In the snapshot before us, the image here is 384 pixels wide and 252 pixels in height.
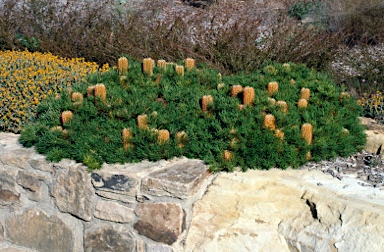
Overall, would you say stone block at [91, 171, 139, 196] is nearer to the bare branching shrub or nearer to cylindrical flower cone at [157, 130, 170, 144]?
cylindrical flower cone at [157, 130, 170, 144]

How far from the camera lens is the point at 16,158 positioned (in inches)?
138

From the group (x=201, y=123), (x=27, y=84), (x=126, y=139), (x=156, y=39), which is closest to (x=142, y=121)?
(x=126, y=139)

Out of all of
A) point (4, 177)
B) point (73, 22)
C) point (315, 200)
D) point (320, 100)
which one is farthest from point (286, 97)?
point (73, 22)

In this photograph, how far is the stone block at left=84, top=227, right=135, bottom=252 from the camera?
3.24 metres

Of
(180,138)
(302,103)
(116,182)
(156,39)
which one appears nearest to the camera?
(116,182)

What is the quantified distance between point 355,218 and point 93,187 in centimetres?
157

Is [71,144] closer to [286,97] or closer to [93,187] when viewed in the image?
[93,187]

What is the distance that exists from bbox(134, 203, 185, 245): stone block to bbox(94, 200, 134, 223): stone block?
0.20 ft

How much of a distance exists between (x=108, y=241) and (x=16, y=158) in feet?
2.81

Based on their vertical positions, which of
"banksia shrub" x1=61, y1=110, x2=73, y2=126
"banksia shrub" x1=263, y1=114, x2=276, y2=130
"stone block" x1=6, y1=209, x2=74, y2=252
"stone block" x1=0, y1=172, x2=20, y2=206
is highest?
"banksia shrub" x1=263, y1=114, x2=276, y2=130

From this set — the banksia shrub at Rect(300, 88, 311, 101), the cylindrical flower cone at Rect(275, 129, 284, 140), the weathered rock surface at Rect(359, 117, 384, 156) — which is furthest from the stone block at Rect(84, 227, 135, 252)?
the weathered rock surface at Rect(359, 117, 384, 156)

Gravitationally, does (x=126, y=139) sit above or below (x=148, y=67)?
below

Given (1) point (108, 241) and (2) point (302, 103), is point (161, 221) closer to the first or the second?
(1) point (108, 241)

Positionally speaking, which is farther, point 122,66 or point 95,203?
point 122,66
